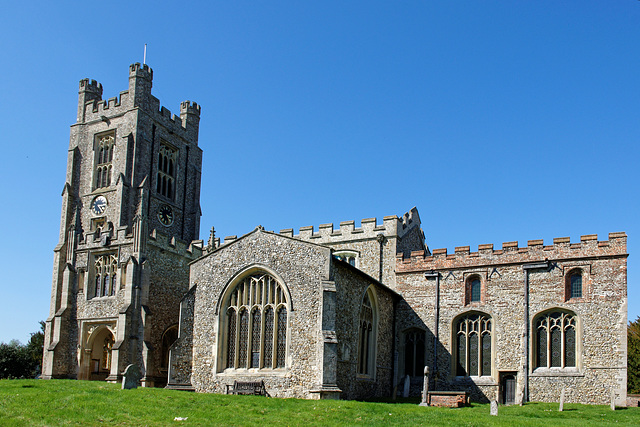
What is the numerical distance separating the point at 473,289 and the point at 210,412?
661 inches

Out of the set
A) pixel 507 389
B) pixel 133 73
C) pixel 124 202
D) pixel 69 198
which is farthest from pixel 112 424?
pixel 133 73

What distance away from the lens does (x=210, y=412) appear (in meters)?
18.4

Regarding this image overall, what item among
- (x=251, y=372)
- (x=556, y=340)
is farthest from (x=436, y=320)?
(x=251, y=372)

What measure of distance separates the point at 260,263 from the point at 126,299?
38.1ft

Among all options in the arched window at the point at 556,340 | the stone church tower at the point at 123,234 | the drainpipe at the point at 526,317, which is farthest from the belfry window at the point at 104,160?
the arched window at the point at 556,340

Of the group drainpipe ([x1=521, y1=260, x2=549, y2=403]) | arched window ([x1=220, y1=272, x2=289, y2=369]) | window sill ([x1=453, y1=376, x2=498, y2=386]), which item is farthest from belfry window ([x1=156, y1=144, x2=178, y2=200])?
drainpipe ([x1=521, y1=260, x2=549, y2=403])

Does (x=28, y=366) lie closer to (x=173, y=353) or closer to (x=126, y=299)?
(x=126, y=299)

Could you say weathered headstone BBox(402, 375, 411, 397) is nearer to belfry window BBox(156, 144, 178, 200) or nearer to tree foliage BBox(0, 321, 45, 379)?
belfry window BBox(156, 144, 178, 200)

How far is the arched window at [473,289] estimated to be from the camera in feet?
102

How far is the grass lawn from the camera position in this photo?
17250mm

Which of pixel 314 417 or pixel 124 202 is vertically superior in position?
pixel 124 202

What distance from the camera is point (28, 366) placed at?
44156 millimetres

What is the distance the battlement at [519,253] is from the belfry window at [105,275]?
16.1 m

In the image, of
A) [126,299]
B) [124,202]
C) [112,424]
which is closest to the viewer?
[112,424]
